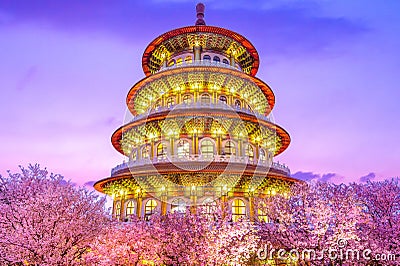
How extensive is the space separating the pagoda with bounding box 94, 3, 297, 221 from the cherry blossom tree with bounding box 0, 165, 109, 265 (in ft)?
42.3

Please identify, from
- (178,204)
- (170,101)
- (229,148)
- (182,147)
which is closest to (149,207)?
(178,204)

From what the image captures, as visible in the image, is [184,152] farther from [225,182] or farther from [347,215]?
[347,215]

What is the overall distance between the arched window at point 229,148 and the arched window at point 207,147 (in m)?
1.58

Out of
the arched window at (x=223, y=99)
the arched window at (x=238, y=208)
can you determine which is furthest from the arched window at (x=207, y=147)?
the arched window at (x=223, y=99)

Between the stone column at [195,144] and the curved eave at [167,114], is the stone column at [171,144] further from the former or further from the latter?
the curved eave at [167,114]

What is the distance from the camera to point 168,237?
2403 cm

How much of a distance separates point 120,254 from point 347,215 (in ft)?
47.3

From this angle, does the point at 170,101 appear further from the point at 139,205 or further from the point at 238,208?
the point at 238,208

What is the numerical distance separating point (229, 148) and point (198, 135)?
3.75 metres

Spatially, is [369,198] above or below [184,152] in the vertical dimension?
below

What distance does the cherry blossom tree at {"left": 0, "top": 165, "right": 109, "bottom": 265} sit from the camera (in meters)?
17.7

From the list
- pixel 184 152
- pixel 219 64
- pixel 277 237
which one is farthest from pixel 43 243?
pixel 219 64

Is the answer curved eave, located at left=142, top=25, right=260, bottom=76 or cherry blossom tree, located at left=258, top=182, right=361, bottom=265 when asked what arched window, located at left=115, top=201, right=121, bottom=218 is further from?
cherry blossom tree, located at left=258, top=182, right=361, bottom=265

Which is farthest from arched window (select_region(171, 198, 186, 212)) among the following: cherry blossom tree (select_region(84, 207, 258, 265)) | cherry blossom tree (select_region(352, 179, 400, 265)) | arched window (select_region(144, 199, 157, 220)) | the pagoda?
cherry blossom tree (select_region(352, 179, 400, 265))
